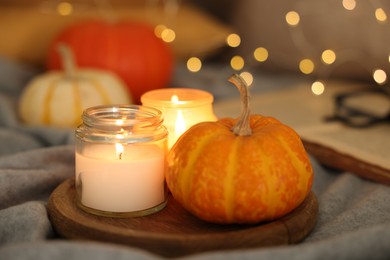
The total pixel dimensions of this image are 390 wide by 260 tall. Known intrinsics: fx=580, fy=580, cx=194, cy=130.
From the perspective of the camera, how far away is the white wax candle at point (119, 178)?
63cm

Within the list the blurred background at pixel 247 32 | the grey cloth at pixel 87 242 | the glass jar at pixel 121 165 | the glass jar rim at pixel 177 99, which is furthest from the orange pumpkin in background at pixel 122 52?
the glass jar at pixel 121 165

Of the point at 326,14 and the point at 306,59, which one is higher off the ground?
the point at 326,14

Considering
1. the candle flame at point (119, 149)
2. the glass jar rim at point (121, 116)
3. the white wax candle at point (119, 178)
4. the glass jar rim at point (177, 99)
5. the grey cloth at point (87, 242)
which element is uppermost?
the glass jar rim at point (177, 99)

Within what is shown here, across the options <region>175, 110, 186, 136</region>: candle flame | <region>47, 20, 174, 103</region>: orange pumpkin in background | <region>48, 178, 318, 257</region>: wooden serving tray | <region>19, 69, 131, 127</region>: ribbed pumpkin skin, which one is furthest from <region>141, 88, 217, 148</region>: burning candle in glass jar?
<region>47, 20, 174, 103</region>: orange pumpkin in background

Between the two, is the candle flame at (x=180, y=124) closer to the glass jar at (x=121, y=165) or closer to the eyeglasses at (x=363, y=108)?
the glass jar at (x=121, y=165)

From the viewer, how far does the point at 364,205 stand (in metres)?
0.70

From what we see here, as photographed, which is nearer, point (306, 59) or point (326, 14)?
point (326, 14)

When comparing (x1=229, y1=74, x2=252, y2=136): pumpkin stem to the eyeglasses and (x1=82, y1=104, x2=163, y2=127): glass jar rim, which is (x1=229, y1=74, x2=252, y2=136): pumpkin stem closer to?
(x1=82, y1=104, x2=163, y2=127): glass jar rim

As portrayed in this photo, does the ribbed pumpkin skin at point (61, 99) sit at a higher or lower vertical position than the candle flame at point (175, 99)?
lower

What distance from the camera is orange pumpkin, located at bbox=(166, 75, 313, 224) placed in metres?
0.59

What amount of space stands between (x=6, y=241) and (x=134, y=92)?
78cm

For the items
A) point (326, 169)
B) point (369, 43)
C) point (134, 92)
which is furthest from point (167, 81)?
point (326, 169)

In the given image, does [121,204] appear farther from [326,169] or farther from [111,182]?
[326,169]

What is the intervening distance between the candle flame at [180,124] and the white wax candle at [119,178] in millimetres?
85
